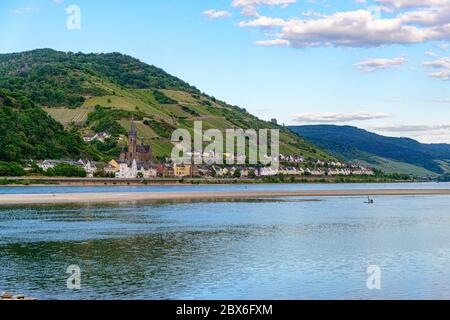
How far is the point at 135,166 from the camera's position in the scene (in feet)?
639

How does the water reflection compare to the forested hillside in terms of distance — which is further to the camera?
the forested hillside

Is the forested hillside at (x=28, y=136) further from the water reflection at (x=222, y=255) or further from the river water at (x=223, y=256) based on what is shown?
the water reflection at (x=222, y=255)

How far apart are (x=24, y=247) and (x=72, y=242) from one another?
12.2 feet

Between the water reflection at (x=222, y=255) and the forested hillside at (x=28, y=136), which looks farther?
the forested hillside at (x=28, y=136)

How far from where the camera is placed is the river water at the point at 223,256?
28.4 m

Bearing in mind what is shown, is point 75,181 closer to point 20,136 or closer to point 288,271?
point 20,136

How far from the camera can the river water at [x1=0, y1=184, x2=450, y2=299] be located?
28.4 metres

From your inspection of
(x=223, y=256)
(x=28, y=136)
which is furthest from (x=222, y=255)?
(x=28, y=136)

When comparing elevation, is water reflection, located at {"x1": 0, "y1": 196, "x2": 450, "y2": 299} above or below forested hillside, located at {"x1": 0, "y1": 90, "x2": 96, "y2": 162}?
below

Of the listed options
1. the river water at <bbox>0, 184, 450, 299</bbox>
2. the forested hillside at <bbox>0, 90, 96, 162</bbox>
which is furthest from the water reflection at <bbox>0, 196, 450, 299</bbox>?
the forested hillside at <bbox>0, 90, 96, 162</bbox>

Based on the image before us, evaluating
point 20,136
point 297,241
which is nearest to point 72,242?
point 297,241

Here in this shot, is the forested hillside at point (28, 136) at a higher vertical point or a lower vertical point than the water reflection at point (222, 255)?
higher

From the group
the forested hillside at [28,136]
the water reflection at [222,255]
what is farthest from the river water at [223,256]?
the forested hillside at [28,136]

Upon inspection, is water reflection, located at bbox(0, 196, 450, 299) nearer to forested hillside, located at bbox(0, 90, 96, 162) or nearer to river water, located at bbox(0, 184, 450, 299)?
river water, located at bbox(0, 184, 450, 299)
